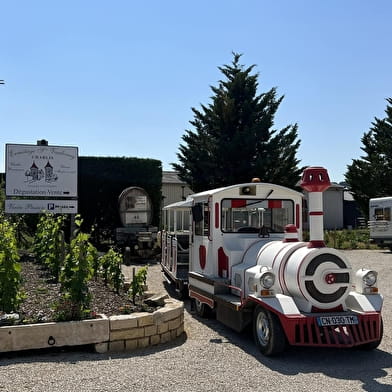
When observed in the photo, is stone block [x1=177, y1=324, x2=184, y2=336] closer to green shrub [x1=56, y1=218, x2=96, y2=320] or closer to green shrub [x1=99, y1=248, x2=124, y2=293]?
green shrub [x1=56, y1=218, x2=96, y2=320]

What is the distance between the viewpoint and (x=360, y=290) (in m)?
6.50

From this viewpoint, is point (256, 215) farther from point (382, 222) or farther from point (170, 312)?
point (382, 222)

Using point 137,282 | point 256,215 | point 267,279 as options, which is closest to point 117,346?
point 137,282

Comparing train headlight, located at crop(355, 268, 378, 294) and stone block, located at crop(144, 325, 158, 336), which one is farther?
train headlight, located at crop(355, 268, 378, 294)

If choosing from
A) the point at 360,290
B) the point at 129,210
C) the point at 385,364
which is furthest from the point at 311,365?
A: the point at 129,210

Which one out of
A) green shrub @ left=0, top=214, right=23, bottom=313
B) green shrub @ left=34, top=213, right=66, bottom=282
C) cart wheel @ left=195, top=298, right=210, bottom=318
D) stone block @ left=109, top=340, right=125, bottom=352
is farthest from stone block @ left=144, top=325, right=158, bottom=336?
green shrub @ left=34, top=213, right=66, bottom=282

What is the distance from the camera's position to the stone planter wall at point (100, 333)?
5676 mm

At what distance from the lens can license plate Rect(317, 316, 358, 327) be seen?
228 inches

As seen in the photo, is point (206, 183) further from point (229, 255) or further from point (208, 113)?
point (229, 255)

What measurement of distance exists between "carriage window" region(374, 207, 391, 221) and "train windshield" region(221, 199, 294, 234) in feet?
50.7

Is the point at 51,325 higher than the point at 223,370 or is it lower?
higher

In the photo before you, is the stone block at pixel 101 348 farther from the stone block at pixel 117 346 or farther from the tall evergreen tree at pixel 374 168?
the tall evergreen tree at pixel 374 168

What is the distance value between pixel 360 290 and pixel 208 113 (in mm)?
20603

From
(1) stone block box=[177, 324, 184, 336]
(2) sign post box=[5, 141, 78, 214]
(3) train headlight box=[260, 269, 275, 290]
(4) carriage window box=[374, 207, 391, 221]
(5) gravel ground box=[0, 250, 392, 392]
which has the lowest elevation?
(5) gravel ground box=[0, 250, 392, 392]
